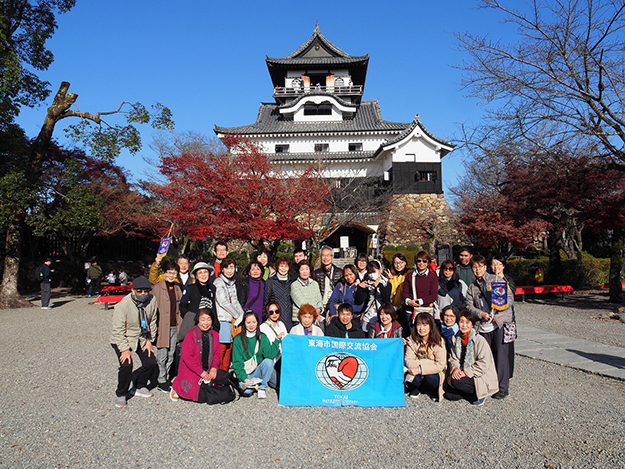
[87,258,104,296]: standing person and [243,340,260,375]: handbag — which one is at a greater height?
[87,258,104,296]: standing person

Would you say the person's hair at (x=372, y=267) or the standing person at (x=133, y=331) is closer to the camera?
the standing person at (x=133, y=331)

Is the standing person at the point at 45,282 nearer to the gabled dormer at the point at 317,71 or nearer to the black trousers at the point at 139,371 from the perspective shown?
the black trousers at the point at 139,371

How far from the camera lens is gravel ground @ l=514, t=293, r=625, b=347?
8.29 m

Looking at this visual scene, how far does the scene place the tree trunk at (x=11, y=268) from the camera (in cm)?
1247

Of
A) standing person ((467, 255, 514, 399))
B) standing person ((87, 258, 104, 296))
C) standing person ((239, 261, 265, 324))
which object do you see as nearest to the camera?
standing person ((467, 255, 514, 399))

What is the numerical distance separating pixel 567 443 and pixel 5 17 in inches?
623

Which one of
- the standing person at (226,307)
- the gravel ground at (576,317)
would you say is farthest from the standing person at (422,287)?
the gravel ground at (576,317)

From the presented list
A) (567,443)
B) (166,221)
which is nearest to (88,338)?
(567,443)

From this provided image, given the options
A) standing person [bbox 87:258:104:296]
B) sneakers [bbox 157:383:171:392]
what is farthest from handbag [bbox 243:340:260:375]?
standing person [bbox 87:258:104:296]

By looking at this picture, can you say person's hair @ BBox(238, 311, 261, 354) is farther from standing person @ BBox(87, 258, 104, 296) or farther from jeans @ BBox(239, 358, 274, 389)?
standing person @ BBox(87, 258, 104, 296)

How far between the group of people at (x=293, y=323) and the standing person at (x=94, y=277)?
35.9 ft

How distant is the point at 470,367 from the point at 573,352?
3391 millimetres

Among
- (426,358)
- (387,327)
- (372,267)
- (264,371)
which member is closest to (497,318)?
(426,358)

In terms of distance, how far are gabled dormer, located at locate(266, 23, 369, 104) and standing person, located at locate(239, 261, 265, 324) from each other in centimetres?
2789
